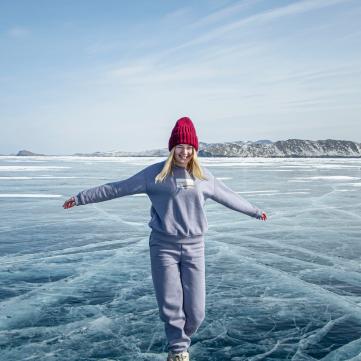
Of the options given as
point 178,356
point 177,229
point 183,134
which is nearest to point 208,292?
point 178,356

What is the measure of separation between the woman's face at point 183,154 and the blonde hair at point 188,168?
26mm

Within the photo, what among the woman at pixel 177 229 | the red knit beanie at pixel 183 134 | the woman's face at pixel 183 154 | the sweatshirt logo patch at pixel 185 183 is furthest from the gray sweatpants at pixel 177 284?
the red knit beanie at pixel 183 134

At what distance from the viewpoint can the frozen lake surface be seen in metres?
3.32

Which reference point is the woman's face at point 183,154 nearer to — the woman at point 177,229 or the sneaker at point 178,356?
the woman at point 177,229

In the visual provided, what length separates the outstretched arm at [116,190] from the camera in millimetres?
2977

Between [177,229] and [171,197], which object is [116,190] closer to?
[171,197]

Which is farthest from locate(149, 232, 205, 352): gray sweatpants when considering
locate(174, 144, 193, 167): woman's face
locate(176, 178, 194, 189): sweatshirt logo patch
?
locate(174, 144, 193, 167): woman's face

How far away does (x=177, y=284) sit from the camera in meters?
2.89

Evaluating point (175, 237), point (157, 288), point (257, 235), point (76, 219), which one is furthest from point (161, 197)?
point (76, 219)

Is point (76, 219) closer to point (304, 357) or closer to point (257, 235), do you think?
point (257, 235)

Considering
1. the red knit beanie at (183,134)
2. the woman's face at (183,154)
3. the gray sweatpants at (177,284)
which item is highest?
the red knit beanie at (183,134)

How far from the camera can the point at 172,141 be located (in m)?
2.98

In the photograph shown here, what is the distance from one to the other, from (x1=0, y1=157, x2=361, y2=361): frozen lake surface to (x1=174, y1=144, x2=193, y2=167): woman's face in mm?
1425

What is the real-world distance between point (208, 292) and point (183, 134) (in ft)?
6.96
